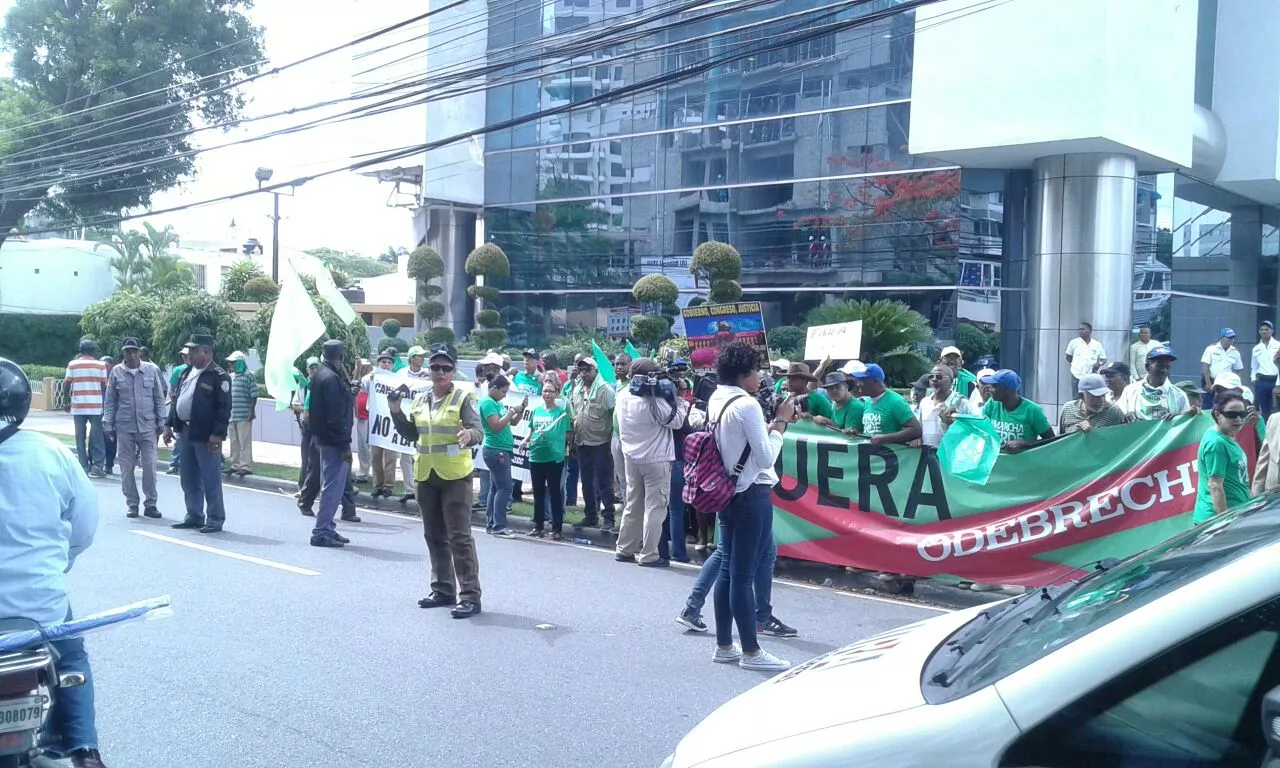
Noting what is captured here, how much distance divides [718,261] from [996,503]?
15.8m

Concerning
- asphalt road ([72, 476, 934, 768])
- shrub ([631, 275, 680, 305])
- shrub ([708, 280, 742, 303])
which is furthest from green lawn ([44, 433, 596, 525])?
shrub ([631, 275, 680, 305])

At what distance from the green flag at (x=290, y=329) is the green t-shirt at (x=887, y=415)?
6293mm

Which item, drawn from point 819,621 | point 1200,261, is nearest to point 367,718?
point 819,621

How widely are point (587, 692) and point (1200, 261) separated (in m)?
22.4

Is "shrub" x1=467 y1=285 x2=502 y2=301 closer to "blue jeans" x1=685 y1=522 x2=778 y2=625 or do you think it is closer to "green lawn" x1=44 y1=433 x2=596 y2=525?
"green lawn" x1=44 y1=433 x2=596 y2=525

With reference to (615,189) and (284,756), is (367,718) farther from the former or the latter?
(615,189)

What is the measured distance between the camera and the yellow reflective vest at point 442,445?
7941 millimetres

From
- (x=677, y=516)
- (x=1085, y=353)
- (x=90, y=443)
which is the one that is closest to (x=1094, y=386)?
(x=677, y=516)

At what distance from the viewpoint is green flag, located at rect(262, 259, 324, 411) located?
12.4 meters

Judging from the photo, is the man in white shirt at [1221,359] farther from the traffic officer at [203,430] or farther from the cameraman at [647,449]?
the traffic officer at [203,430]

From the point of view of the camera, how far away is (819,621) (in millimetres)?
7879

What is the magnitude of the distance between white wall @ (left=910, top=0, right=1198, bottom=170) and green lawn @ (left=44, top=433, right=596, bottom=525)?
408 inches

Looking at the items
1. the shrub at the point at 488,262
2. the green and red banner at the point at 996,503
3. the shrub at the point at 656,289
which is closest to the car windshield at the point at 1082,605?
the green and red banner at the point at 996,503

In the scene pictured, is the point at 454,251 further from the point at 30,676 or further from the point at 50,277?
the point at 30,676
